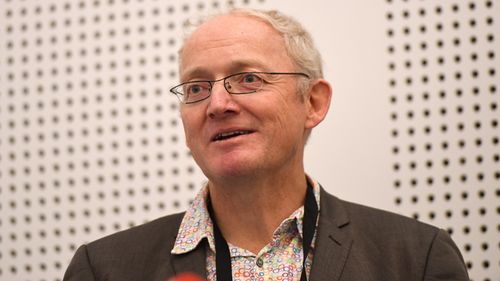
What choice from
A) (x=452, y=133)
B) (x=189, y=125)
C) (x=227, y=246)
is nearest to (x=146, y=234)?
(x=227, y=246)

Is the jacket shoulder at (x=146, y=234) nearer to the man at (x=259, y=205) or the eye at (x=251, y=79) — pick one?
the man at (x=259, y=205)

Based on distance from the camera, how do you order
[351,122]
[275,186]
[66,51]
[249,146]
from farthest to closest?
1. [66,51]
2. [351,122]
3. [275,186]
4. [249,146]

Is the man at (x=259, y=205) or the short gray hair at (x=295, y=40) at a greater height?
the short gray hair at (x=295, y=40)

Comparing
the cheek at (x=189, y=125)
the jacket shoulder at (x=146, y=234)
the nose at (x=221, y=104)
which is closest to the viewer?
the nose at (x=221, y=104)

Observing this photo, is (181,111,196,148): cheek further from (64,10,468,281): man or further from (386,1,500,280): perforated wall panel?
(386,1,500,280): perforated wall panel

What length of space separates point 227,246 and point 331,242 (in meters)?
0.34

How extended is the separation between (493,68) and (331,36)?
72cm

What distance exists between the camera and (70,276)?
6.53ft

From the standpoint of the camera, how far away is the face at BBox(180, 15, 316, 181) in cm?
182

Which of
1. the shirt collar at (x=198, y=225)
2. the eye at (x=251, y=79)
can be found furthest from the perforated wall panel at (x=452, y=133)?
the eye at (x=251, y=79)

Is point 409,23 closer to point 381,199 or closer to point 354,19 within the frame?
point 354,19

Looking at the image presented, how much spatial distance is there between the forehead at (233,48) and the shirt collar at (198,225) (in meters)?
0.47

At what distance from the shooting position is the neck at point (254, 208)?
75.6 inches

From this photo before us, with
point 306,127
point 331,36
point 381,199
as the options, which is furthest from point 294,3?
point 381,199
